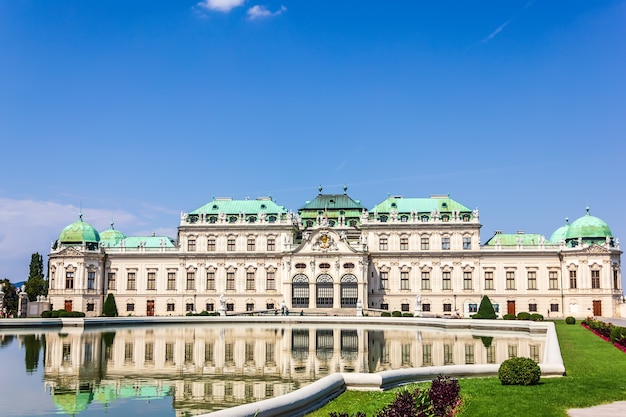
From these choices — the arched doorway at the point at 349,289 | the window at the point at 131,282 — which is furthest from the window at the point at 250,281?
the window at the point at 131,282

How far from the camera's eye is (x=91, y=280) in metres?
86.5

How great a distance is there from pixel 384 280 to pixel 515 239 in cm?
1773

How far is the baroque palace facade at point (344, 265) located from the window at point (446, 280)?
125mm

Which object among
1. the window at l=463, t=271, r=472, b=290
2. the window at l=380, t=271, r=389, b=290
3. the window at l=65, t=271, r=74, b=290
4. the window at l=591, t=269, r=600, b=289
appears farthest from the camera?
the window at l=65, t=271, r=74, b=290

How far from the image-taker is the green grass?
17.7 m

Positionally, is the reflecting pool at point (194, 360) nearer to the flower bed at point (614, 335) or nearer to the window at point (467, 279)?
the flower bed at point (614, 335)

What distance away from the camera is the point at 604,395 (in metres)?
19.4

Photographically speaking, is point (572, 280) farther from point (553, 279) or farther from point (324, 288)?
point (324, 288)

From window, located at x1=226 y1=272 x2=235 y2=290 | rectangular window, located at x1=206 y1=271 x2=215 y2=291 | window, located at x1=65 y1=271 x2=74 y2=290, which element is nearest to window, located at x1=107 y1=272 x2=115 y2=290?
window, located at x1=65 y1=271 x2=74 y2=290

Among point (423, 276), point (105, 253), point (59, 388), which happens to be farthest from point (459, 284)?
point (59, 388)

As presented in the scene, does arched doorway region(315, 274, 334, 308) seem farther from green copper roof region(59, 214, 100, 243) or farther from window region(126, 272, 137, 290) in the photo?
green copper roof region(59, 214, 100, 243)

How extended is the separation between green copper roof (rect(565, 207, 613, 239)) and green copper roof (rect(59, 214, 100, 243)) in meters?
60.8

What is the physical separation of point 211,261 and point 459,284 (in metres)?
31.5

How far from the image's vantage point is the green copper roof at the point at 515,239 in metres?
85.5
